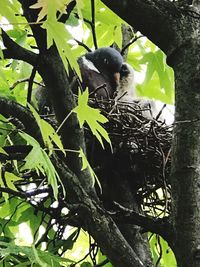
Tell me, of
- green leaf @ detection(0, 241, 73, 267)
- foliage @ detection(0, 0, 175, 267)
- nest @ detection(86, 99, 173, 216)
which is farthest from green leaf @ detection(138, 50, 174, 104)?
green leaf @ detection(0, 241, 73, 267)

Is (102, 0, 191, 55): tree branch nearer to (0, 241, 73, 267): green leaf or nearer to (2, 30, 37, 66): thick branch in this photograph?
(2, 30, 37, 66): thick branch

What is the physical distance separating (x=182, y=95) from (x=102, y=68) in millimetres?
1083

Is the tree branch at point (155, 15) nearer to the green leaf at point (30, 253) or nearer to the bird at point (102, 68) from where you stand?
the green leaf at point (30, 253)

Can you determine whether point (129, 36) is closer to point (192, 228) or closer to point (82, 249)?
point (82, 249)

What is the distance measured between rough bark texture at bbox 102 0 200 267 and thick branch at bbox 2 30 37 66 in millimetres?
235

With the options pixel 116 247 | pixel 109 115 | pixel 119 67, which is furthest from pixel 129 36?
pixel 116 247

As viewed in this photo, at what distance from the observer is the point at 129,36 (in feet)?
7.95

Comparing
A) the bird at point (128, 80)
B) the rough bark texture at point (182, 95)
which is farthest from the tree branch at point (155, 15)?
the bird at point (128, 80)

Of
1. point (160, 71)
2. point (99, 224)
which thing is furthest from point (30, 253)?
point (160, 71)

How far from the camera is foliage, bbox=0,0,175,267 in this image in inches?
40.1

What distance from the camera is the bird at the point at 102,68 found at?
213 cm

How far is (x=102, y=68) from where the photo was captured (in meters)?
2.35

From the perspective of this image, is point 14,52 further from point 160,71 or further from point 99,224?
point 160,71

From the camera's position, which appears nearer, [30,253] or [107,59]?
[30,253]
